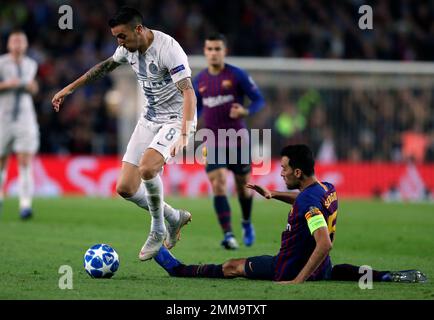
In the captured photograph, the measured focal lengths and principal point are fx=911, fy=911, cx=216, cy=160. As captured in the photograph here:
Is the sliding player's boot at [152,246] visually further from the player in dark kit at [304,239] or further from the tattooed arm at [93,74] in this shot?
the tattooed arm at [93,74]

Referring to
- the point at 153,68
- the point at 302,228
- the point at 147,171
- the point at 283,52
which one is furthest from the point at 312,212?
the point at 283,52

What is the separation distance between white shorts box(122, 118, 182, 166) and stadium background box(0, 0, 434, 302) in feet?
15.8

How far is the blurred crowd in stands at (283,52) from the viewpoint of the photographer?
21859 millimetres

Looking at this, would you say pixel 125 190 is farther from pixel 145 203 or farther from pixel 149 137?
pixel 149 137

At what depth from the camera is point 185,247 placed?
10.9m

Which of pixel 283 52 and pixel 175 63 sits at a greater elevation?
pixel 283 52

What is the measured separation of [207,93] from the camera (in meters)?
11.5

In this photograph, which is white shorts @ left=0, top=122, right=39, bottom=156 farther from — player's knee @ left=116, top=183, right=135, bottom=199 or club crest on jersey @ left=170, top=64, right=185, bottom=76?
club crest on jersey @ left=170, top=64, right=185, bottom=76

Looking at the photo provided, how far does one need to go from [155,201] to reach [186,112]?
95 cm

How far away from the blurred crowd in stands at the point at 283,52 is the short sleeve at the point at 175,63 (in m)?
13.0

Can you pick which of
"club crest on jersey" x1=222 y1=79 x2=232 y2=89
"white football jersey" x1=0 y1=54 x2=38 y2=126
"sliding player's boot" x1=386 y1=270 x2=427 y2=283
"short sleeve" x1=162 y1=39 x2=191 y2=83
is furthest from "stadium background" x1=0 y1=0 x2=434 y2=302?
"sliding player's boot" x1=386 y1=270 x2=427 y2=283

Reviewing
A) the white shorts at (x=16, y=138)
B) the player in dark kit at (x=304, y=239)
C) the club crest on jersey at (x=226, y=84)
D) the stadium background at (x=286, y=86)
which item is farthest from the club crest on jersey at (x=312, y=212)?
the stadium background at (x=286, y=86)

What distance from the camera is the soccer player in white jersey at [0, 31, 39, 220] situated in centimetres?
1395
